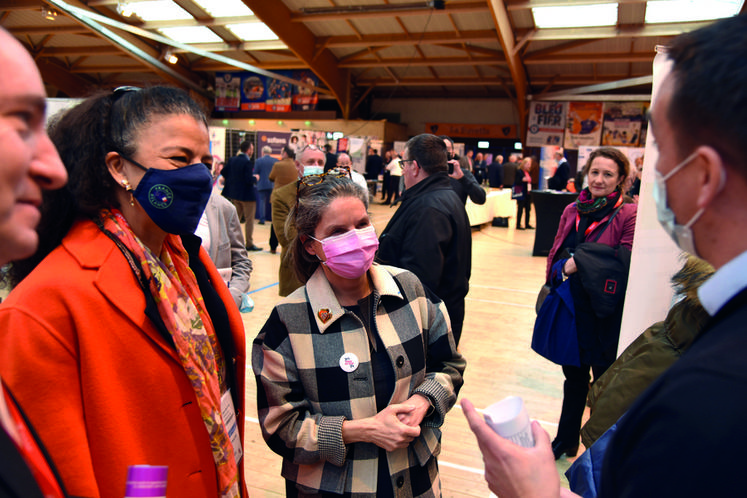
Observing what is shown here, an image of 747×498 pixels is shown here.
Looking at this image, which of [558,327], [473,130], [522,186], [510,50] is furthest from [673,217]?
[473,130]

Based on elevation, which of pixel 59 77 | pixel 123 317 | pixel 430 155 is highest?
pixel 59 77

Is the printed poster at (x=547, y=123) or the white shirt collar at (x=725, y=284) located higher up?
the printed poster at (x=547, y=123)

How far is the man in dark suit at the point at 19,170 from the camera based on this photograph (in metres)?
0.58

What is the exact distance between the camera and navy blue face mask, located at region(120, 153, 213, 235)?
1271mm

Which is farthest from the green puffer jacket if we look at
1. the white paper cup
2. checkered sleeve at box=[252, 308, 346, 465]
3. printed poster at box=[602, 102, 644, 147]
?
printed poster at box=[602, 102, 644, 147]

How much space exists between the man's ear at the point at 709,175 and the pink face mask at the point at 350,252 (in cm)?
109

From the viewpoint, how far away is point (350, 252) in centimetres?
165

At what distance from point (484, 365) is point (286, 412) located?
3.31 metres

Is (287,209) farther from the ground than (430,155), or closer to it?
closer to it

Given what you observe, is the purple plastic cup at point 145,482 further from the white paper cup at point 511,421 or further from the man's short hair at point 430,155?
the man's short hair at point 430,155

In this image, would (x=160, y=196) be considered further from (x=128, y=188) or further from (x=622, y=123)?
(x=622, y=123)

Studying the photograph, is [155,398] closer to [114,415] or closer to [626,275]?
[114,415]

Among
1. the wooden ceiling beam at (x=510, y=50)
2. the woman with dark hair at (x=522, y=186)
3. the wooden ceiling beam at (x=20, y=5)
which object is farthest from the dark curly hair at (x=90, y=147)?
the wooden ceiling beam at (x=20, y=5)

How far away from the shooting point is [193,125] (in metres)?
1.35
